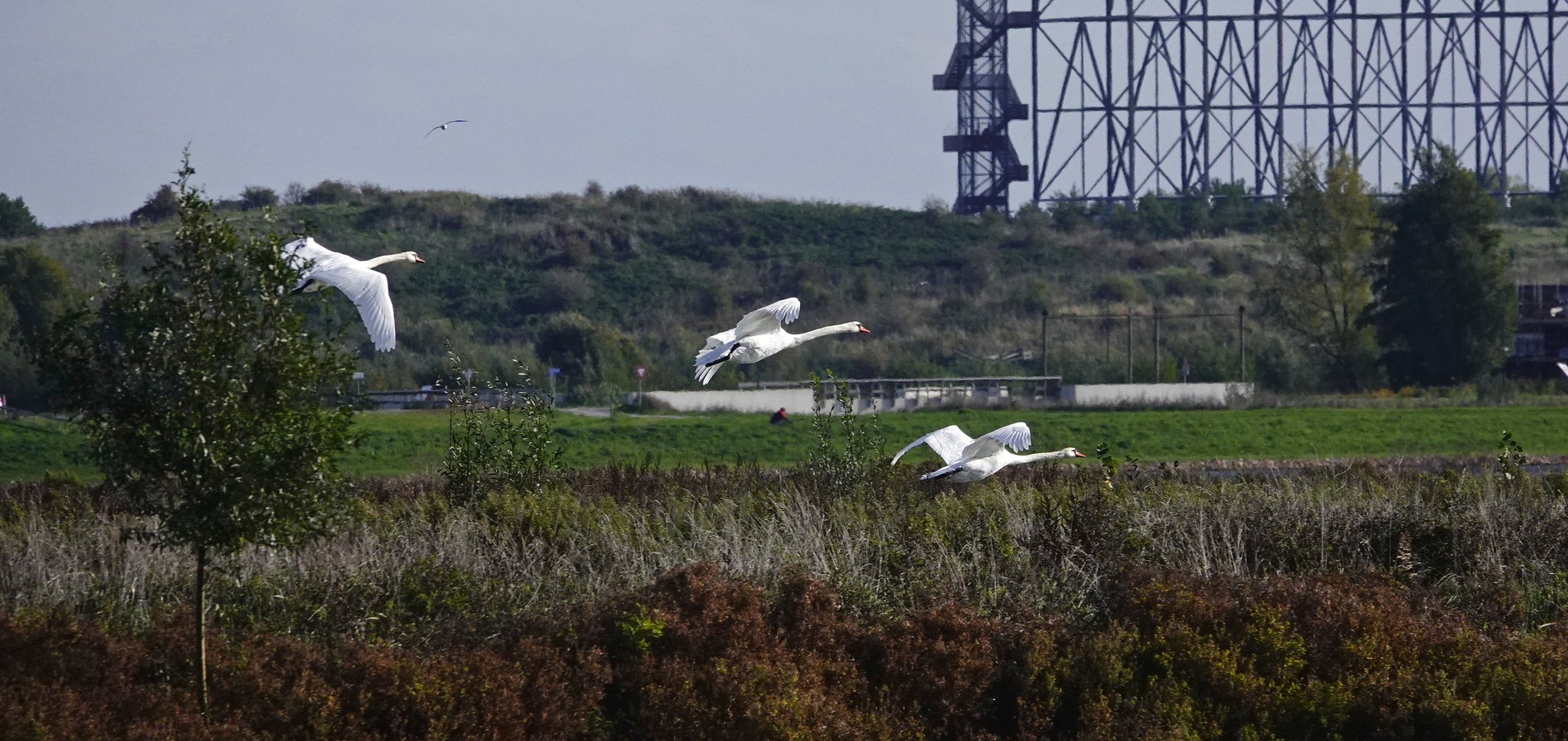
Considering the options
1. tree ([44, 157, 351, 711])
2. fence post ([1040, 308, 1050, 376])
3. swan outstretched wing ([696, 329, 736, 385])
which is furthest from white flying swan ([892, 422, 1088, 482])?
fence post ([1040, 308, 1050, 376])

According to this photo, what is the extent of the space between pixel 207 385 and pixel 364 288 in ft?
12.7

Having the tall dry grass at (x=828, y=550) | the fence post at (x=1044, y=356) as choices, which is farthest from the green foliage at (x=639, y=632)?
the fence post at (x=1044, y=356)

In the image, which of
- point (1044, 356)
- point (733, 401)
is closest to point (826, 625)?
point (733, 401)

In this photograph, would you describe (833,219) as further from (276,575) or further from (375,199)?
(276,575)

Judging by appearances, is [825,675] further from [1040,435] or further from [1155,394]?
[1155,394]

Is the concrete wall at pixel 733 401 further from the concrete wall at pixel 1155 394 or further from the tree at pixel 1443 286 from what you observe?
the tree at pixel 1443 286

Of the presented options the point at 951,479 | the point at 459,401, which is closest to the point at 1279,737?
the point at 951,479

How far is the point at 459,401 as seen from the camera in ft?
64.6

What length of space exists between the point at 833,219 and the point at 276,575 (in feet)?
259

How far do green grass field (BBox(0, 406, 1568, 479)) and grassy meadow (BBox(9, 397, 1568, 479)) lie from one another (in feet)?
0.12

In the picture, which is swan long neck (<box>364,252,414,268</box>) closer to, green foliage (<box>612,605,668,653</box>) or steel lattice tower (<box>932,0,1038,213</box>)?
green foliage (<box>612,605,668,653</box>)

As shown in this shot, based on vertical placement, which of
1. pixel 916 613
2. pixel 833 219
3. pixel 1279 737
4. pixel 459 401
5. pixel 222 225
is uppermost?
pixel 833 219

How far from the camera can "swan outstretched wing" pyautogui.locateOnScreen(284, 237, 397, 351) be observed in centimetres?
1396

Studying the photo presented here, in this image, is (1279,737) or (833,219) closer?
(1279,737)
